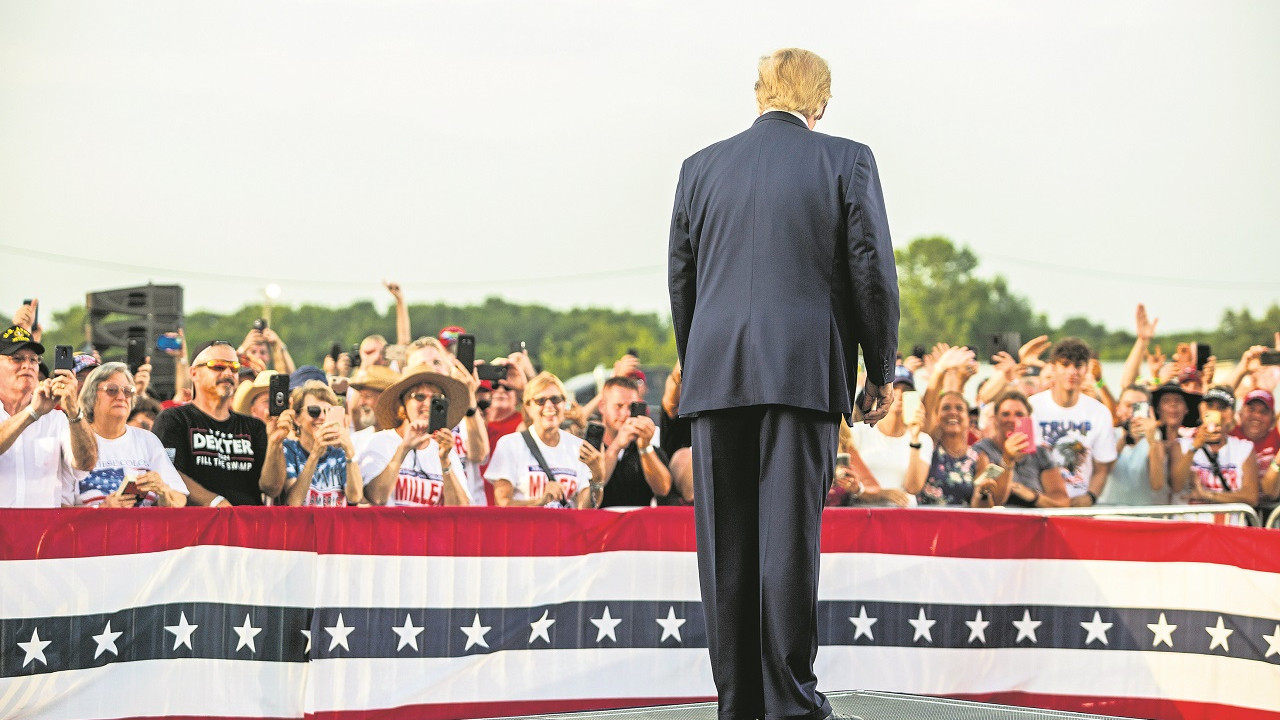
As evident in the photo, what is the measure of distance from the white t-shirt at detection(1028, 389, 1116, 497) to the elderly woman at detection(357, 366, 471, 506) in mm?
3876

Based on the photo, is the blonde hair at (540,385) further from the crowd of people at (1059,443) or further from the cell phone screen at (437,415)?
the crowd of people at (1059,443)

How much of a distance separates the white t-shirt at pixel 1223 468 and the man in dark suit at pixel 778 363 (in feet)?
20.4

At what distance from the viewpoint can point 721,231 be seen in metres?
3.72

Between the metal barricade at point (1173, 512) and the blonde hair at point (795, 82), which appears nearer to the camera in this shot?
the blonde hair at point (795, 82)

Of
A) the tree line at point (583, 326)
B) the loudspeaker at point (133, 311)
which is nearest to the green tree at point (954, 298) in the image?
the tree line at point (583, 326)

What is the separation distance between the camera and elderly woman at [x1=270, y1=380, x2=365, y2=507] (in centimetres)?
691

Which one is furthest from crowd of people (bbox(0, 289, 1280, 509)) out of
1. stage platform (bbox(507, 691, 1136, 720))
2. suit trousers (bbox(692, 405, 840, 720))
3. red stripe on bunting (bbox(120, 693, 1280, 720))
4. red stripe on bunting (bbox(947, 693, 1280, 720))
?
suit trousers (bbox(692, 405, 840, 720))

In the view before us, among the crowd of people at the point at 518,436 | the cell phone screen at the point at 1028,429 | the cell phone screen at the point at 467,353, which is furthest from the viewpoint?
the cell phone screen at the point at 1028,429

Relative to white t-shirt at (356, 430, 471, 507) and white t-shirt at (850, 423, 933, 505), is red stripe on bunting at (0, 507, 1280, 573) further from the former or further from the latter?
white t-shirt at (850, 423, 933, 505)

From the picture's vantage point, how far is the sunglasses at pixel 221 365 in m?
6.96

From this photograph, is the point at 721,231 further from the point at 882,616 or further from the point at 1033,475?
the point at 1033,475

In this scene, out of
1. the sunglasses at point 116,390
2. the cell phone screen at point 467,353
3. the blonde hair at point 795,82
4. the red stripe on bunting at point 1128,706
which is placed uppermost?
the blonde hair at point 795,82

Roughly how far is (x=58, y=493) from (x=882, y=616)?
13.0 ft

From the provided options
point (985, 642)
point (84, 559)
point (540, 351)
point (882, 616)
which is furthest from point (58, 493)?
point (540, 351)
